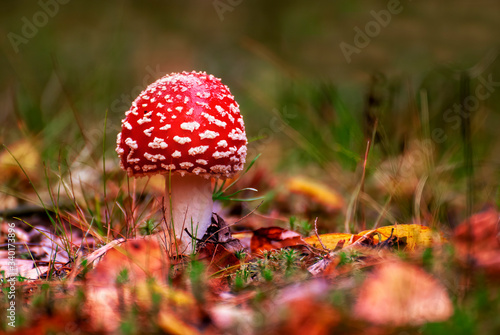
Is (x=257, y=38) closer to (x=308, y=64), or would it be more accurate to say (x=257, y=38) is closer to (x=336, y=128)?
(x=308, y=64)

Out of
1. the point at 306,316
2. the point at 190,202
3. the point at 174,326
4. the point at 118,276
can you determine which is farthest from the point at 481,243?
the point at 190,202

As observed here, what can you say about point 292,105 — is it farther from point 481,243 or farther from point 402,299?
point 402,299

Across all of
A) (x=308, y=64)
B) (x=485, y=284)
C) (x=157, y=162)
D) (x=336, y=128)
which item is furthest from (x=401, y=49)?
(x=485, y=284)

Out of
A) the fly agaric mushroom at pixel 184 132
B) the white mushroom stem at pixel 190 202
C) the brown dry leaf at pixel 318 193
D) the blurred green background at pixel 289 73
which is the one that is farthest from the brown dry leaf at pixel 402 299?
the brown dry leaf at pixel 318 193

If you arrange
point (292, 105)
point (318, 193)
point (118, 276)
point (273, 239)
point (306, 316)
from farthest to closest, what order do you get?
point (292, 105) → point (318, 193) → point (273, 239) → point (118, 276) → point (306, 316)

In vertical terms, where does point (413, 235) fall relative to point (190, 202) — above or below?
below

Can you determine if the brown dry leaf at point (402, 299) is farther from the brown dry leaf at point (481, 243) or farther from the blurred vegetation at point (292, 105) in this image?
the brown dry leaf at point (481, 243)
